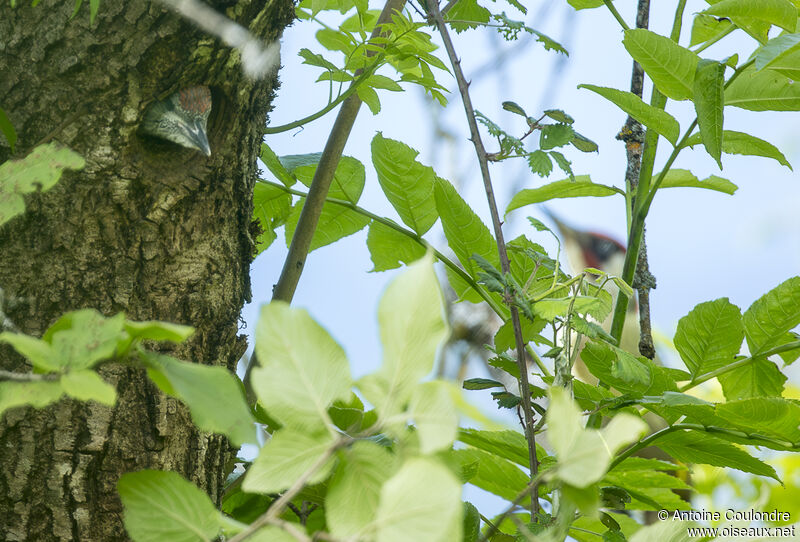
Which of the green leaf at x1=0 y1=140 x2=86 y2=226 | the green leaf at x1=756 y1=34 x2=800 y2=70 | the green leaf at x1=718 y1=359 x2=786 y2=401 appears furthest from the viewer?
the green leaf at x1=718 y1=359 x2=786 y2=401

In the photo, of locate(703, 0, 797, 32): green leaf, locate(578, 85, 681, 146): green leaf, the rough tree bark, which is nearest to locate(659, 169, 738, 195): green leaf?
locate(578, 85, 681, 146): green leaf

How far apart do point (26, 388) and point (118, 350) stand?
1.3 inches

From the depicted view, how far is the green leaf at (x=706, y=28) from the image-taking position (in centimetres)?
76

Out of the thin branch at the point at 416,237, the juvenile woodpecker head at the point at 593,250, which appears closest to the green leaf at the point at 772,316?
the thin branch at the point at 416,237

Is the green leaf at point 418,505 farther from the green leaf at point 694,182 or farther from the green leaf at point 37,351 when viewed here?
the green leaf at point 694,182

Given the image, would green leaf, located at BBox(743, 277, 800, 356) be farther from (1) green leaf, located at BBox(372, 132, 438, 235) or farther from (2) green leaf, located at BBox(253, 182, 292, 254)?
(2) green leaf, located at BBox(253, 182, 292, 254)

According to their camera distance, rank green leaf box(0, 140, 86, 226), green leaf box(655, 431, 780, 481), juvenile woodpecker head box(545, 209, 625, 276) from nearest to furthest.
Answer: green leaf box(0, 140, 86, 226)
green leaf box(655, 431, 780, 481)
juvenile woodpecker head box(545, 209, 625, 276)

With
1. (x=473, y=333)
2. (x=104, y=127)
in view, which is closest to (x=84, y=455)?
(x=104, y=127)

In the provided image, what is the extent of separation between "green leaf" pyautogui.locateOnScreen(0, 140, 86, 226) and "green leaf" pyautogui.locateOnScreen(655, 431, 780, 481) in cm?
50

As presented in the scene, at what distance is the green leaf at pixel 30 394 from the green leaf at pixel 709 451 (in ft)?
1.63

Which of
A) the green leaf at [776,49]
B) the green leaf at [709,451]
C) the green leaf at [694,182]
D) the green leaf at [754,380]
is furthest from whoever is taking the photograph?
the green leaf at [694,182]

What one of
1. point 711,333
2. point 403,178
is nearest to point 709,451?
point 711,333

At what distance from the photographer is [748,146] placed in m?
0.68

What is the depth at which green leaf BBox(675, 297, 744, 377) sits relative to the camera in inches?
24.4
